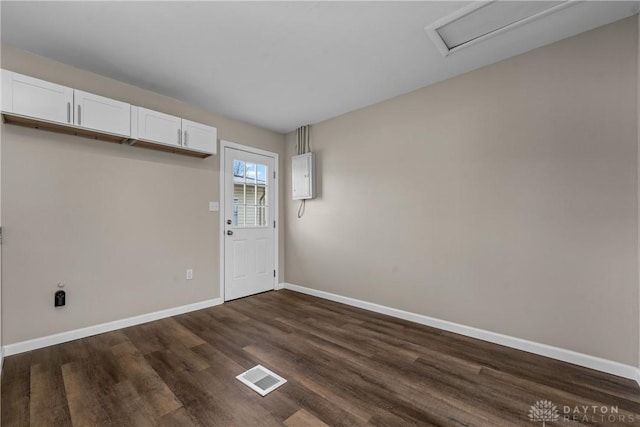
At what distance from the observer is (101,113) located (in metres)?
2.47

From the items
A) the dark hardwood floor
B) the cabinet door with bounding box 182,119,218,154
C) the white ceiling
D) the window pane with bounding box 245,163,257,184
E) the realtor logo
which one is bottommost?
the realtor logo

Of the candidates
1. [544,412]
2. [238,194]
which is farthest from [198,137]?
[544,412]

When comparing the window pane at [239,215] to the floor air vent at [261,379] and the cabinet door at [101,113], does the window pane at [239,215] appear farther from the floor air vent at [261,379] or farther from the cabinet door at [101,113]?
the floor air vent at [261,379]

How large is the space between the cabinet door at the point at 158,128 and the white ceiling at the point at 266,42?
1.21 ft

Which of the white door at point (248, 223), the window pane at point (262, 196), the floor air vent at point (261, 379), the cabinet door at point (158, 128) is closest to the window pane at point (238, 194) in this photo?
the white door at point (248, 223)

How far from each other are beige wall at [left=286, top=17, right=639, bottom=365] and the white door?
4.73 feet

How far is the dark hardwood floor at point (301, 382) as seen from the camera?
61.3 inches

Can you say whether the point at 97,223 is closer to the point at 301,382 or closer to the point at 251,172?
the point at 251,172

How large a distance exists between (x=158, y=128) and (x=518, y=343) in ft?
13.3

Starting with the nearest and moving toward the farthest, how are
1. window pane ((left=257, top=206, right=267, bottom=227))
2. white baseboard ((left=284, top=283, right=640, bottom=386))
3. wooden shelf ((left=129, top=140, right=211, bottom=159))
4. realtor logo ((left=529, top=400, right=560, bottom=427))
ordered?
realtor logo ((left=529, top=400, right=560, bottom=427)), white baseboard ((left=284, top=283, right=640, bottom=386)), wooden shelf ((left=129, top=140, right=211, bottom=159)), window pane ((left=257, top=206, right=267, bottom=227))

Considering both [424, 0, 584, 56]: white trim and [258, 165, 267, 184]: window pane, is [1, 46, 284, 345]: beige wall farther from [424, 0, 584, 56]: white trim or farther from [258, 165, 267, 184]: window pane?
[424, 0, 584, 56]: white trim

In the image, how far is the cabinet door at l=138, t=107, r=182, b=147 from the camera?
2723 millimetres

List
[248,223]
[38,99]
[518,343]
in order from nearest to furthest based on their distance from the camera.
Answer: [38,99], [518,343], [248,223]

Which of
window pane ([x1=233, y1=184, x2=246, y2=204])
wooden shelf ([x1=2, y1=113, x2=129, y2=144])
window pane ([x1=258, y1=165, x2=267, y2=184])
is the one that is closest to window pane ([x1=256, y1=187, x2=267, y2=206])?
window pane ([x1=258, y1=165, x2=267, y2=184])
